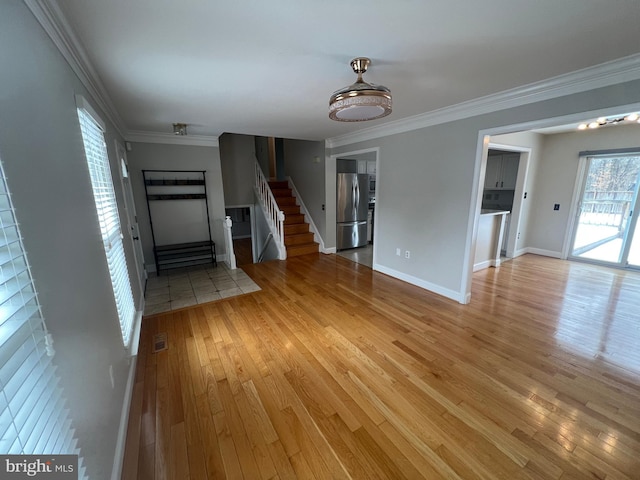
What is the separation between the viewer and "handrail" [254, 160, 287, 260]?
534 cm

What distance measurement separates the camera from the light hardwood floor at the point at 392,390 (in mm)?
1455

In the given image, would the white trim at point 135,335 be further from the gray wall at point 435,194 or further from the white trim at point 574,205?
the white trim at point 574,205

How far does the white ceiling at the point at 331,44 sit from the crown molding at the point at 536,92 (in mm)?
104

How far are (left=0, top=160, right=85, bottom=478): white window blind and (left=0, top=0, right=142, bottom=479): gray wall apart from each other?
8 cm

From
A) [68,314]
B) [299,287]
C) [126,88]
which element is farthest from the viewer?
[299,287]

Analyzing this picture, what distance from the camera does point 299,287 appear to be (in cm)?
388

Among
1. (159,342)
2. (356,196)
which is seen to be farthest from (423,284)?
(159,342)

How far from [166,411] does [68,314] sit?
1151 millimetres

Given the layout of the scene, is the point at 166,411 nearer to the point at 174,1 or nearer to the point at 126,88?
the point at 174,1

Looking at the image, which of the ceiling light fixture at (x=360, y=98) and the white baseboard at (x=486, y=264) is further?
the white baseboard at (x=486, y=264)

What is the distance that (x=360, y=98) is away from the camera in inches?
69.3

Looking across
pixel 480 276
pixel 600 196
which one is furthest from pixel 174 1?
pixel 600 196

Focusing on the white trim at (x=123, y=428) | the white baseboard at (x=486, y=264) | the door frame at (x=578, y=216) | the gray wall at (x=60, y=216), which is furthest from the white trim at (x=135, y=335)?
the door frame at (x=578, y=216)

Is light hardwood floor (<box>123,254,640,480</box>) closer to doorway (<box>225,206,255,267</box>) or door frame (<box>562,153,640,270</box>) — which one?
door frame (<box>562,153,640,270</box>)
